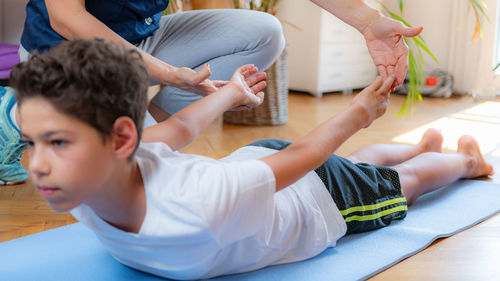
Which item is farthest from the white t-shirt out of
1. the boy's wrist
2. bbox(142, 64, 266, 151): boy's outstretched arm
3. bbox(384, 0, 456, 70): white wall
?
bbox(384, 0, 456, 70): white wall

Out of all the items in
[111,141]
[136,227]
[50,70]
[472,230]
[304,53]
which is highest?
[50,70]

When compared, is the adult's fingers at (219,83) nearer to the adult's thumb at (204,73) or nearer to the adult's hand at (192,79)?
the adult's hand at (192,79)

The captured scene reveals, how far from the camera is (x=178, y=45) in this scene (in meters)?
1.70

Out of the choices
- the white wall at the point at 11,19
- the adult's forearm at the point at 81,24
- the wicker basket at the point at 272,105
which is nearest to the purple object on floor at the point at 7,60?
the white wall at the point at 11,19

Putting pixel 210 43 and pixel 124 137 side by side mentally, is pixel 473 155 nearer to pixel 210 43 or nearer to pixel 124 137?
pixel 210 43

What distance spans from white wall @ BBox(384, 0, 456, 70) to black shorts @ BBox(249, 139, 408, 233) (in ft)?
7.67

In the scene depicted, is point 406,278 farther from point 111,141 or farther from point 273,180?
point 111,141

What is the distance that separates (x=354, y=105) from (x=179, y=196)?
1.44ft

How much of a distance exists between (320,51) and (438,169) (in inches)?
75.2

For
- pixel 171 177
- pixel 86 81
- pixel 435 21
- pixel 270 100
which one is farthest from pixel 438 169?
pixel 435 21

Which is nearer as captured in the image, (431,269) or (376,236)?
(431,269)

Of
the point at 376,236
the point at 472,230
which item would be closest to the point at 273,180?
the point at 376,236

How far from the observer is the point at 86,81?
34.1 inches

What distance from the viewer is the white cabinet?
11.3 ft
